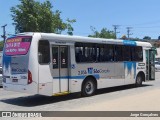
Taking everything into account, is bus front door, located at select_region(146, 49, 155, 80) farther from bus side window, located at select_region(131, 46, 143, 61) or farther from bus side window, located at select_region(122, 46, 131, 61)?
bus side window, located at select_region(122, 46, 131, 61)

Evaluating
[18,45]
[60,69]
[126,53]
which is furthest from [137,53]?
[18,45]

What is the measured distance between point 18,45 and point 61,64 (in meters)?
1.95

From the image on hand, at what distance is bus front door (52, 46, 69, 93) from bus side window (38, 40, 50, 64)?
339 millimetres

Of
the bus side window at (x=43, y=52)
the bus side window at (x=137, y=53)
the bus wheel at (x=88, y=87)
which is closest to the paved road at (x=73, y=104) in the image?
the bus wheel at (x=88, y=87)

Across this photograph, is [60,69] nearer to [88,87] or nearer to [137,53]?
[88,87]

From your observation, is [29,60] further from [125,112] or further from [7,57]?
[125,112]

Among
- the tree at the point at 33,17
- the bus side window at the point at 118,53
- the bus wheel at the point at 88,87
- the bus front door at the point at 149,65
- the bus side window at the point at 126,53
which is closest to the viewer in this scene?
the bus wheel at the point at 88,87

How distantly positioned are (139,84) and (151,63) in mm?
1781

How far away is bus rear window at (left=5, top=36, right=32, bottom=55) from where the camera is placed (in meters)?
13.2

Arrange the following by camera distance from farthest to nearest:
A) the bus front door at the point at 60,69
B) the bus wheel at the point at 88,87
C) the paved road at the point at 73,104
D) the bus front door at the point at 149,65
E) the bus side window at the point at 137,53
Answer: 1. the bus front door at the point at 149,65
2. the bus side window at the point at 137,53
3. the bus wheel at the point at 88,87
4. the bus front door at the point at 60,69
5. the paved road at the point at 73,104

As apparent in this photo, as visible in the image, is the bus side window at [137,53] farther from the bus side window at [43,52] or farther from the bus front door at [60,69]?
the bus side window at [43,52]

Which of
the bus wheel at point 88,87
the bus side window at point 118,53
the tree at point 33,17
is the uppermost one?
the tree at point 33,17

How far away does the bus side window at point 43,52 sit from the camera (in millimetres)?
13227

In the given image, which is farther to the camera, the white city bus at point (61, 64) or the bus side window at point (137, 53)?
the bus side window at point (137, 53)
